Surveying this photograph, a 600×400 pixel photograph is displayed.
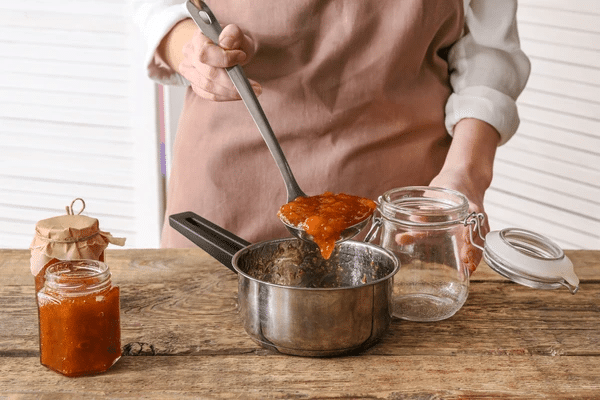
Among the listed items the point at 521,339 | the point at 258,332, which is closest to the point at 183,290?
the point at 258,332

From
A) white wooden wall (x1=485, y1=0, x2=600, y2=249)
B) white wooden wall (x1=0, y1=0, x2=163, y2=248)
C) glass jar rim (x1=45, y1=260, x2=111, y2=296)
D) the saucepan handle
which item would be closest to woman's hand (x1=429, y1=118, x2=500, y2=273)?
the saucepan handle

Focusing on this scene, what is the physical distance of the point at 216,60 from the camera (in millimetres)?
1064

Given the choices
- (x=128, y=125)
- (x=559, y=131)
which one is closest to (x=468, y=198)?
(x=559, y=131)

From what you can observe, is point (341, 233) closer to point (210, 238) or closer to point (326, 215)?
point (326, 215)

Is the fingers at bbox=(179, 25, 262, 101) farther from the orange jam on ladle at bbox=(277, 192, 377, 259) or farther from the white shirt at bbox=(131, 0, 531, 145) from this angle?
the orange jam on ladle at bbox=(277, 192, 377, 259)

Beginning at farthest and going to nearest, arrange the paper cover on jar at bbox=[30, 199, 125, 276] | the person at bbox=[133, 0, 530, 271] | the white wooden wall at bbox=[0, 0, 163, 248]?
the white wooden wall at bbox=[0, 0, 163, 248]
the person at bbox=[133, 0, 530, 271]
the paper cover on jar at bbox=[30, 199, 125, 276]

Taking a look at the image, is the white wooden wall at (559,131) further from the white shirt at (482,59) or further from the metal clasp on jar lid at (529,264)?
the metal clasp on jar lid at (529,264)

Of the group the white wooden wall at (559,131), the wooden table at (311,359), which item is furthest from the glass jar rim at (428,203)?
the white wooden wall at (559,131)

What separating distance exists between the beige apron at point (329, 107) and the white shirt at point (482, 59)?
35mm

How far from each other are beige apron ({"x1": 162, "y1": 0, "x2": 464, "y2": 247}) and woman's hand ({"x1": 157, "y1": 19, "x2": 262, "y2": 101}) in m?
0.07

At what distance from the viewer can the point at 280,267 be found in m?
0.98

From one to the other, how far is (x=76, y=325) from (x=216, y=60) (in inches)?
18.6

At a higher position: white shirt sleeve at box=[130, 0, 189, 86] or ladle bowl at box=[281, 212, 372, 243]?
white shirt sleeve at box=[130, 0, 189, 86]

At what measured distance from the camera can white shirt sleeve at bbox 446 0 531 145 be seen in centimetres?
122
